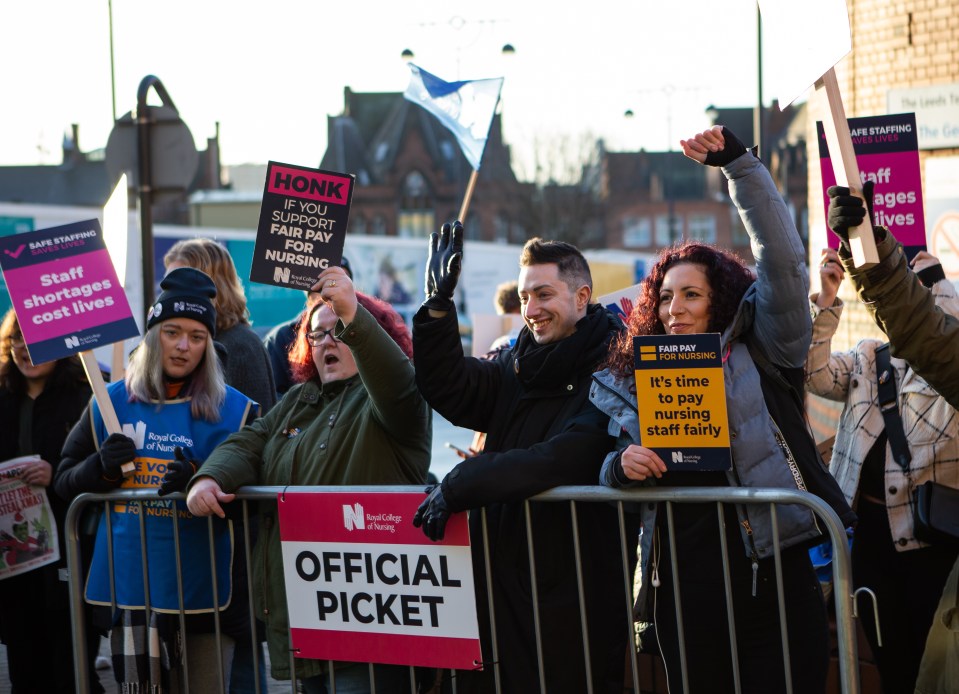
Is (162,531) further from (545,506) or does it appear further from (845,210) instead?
(845,210)

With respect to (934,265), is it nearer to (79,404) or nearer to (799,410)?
(799,410)

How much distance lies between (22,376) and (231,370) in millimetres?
1083

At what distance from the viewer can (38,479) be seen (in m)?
5.46

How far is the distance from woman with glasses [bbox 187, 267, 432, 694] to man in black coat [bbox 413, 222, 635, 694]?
158mm

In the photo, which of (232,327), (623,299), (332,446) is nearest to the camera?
(332,446)

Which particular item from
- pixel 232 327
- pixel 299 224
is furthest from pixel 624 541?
pixel 232 327

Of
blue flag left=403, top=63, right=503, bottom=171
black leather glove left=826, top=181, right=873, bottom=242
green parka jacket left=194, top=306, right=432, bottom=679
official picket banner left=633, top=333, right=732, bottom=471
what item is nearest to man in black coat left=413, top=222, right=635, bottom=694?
green parka jacket left=194, top=306, right=432, bottom=679

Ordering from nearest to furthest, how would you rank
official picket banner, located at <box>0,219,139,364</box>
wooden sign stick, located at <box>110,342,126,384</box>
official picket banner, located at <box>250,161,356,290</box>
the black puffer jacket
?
the black puffer jacket < official picket banner, located at <box>250,161,356,290</box> < official picket banner, located at <box>0,219,139,364</box> < wooden sign stick, located at <box>110,342,126,384</box>

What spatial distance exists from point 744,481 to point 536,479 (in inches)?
25.2

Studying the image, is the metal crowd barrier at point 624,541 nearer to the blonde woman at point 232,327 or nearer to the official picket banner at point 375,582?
the official picket banner at point 375,582

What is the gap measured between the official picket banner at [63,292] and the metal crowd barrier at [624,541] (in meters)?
0.70

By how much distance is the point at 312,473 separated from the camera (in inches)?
166

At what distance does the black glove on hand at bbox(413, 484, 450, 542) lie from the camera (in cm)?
374

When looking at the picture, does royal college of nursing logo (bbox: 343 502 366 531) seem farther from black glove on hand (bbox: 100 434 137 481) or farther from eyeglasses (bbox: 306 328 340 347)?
black glove on hand (bbox: 100 434 137 481)
